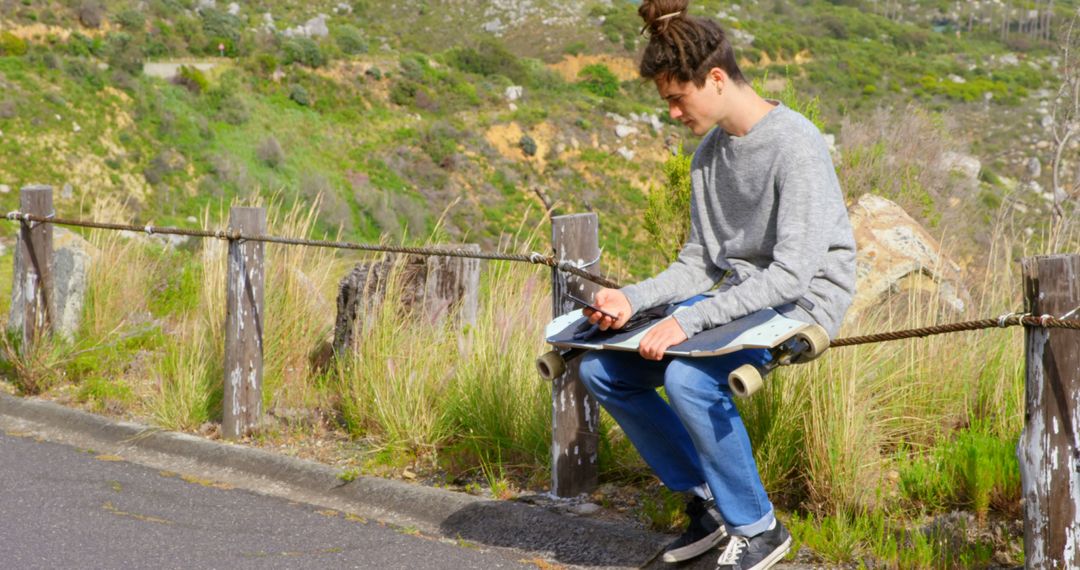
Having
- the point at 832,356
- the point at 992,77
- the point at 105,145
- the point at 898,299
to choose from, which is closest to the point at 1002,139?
the point at 992,77

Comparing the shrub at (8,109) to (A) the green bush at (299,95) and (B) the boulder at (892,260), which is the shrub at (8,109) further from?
(B) the boulder at (892,260)

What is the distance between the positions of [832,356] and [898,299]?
357cm

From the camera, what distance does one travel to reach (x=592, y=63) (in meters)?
74.6

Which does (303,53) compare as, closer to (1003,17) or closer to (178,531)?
(178,531)

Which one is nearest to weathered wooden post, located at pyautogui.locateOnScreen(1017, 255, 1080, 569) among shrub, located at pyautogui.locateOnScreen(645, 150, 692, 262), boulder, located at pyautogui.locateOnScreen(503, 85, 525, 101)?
shrub, located at pyautogui.locateOnScreen(645, 150, 692, 262)

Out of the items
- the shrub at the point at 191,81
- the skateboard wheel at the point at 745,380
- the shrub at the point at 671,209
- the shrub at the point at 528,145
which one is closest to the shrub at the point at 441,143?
the shrub at the point at 528,145

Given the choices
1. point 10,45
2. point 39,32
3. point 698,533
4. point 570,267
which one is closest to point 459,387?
point 570,267

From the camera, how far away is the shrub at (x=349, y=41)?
204ft

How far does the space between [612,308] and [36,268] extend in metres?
4.89

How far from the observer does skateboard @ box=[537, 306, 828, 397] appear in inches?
123

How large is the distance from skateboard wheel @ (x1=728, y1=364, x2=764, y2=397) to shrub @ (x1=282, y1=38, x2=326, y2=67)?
5157cm

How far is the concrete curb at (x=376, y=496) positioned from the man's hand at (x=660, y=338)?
89 cm

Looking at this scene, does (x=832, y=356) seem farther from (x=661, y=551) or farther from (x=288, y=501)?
(x=288, y=501)

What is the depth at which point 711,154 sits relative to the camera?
363 cm
